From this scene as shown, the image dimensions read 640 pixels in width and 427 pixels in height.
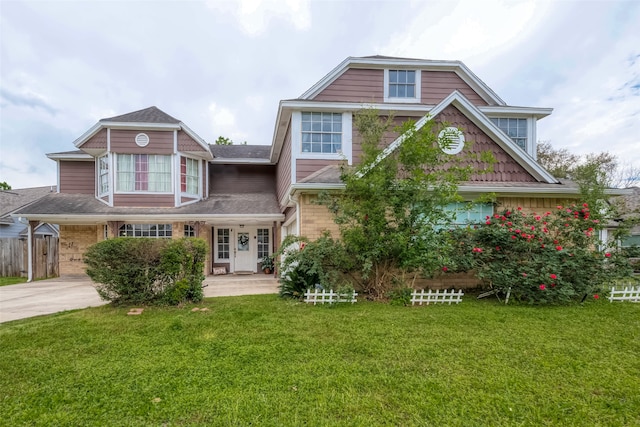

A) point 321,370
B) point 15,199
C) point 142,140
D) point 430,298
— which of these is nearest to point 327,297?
point 430,298

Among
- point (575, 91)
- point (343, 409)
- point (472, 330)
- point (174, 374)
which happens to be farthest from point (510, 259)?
point (575, 91)

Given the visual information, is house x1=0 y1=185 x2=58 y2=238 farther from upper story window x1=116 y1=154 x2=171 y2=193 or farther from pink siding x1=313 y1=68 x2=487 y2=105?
pink siding x1=313 y1=68 x2=487 y2=105

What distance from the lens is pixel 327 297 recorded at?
23.0ft

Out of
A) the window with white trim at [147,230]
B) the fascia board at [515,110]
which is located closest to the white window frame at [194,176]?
the window with white trim at [147,230]

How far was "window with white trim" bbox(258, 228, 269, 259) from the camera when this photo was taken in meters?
14.0

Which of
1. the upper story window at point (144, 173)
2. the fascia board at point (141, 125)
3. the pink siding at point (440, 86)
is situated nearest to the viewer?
the pink siding at point (440, 86)

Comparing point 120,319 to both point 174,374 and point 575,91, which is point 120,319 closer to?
point 174,374

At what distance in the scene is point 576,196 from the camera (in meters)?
8.86

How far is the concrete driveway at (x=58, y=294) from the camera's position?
683 centimetres

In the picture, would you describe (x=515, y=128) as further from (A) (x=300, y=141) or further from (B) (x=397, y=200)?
(A) (x=300, y=141)

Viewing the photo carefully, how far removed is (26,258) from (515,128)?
70.5ft

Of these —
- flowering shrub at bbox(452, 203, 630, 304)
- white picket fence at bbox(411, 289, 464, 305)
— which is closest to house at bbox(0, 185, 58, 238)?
white picket fence at bbox(411, 289, 464, 305)

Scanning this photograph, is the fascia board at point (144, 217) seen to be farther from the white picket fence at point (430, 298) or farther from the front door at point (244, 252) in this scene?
the white picket fence at point (430, 298)

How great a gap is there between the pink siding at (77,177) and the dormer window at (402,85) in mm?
13285
